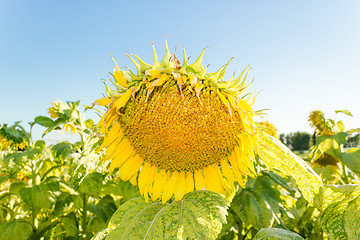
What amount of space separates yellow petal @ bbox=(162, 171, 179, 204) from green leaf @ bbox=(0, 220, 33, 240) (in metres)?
2.84

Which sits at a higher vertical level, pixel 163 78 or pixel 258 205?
pixel 163 78

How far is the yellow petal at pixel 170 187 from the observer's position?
4.93 feet

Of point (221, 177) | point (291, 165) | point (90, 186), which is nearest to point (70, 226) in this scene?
point (90, 186)

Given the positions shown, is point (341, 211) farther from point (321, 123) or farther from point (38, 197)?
point (321, 123)

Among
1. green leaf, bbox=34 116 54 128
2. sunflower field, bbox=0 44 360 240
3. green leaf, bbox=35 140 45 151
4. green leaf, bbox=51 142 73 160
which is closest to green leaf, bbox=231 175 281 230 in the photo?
sunflower field, bbox=0 44 360 240

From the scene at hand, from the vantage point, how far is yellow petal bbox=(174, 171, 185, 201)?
1.50 metres

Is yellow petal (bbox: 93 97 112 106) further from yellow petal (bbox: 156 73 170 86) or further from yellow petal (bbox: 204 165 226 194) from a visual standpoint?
yellow petal (bbox: 204 165 226 194)

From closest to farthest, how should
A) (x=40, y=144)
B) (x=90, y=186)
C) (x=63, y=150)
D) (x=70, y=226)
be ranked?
1. (x=90, y=186)
2. (x=63, y=150)
3. (x=70, y=226)
4. (x=40, y=144)

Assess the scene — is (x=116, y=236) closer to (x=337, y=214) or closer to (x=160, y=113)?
(x=160, y=113)

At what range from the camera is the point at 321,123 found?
462cm

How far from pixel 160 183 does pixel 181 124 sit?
0.42 meters

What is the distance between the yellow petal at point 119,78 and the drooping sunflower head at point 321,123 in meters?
4.02

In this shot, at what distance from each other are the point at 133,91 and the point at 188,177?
0.61 meters

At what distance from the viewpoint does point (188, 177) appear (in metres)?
1.57
